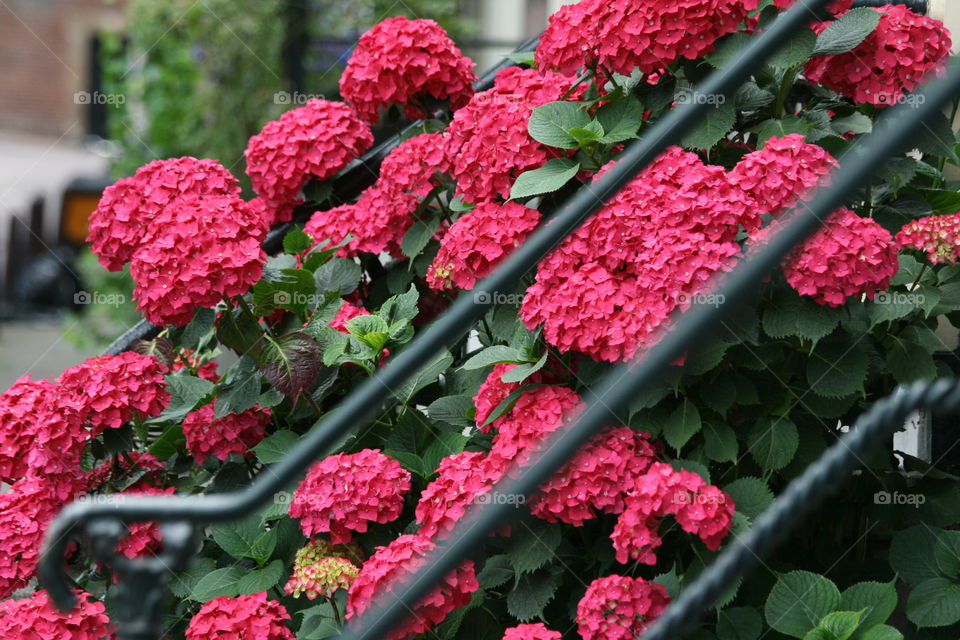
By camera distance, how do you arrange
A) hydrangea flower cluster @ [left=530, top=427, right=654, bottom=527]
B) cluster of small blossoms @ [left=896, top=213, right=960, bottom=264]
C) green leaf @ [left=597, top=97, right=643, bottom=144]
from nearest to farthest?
hydrangea flower cluster @ [left=530, top=427, right=654, bottom=527], cluster of small blossoms @ [left=896, top=213, right=960, bottom=264], green leaf @ [left=597, top=97, right=643, bottom=144]

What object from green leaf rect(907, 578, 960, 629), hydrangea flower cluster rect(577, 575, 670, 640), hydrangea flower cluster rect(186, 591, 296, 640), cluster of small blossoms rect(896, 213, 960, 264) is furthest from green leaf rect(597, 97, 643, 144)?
hydrangea flower cluster rect(186, 591, 296, 640)

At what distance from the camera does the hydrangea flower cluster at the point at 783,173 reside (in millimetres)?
2209

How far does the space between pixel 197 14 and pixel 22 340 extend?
213 inches

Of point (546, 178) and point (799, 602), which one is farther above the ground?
point (546, 178)

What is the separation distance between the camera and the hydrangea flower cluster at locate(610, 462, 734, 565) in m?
2.00

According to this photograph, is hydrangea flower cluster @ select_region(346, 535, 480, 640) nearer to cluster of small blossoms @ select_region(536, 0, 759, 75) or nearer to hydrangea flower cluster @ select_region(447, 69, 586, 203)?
hydrangea flower cluster @ select_region(447, 69, 586, 203)

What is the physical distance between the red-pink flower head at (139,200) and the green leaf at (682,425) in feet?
4.28

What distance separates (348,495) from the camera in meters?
2.30

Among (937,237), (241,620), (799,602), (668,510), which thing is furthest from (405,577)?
(937,237)

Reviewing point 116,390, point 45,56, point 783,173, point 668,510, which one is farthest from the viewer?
point 45,56

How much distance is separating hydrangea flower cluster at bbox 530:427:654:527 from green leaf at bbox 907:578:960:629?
1.80 feet

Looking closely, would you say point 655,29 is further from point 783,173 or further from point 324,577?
point 324,577

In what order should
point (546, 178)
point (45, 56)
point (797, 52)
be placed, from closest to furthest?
point (797, 52), point (546, 178), point (45, 56)

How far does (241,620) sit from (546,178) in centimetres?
111
